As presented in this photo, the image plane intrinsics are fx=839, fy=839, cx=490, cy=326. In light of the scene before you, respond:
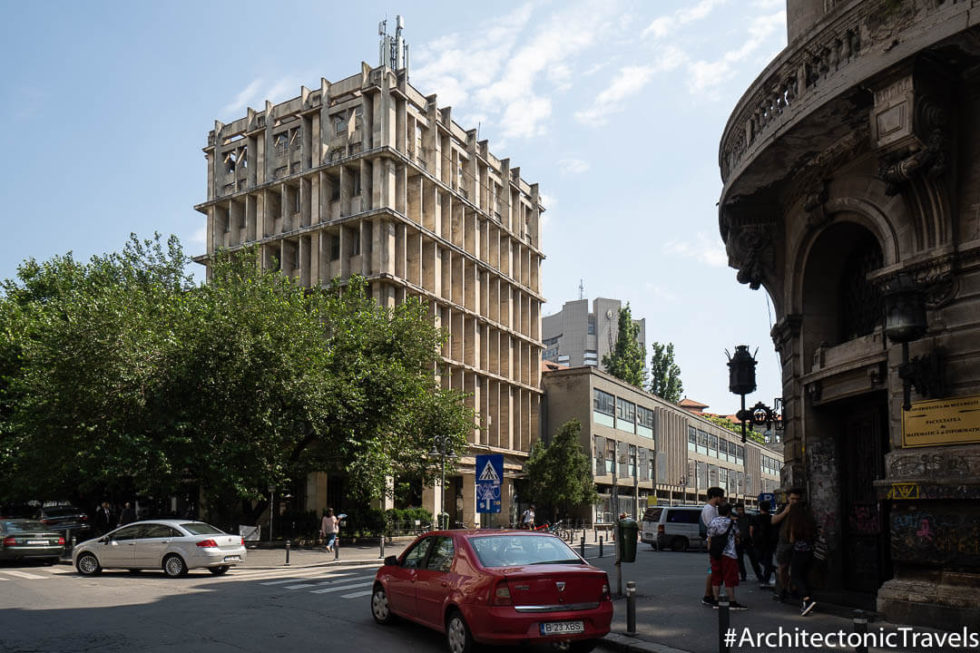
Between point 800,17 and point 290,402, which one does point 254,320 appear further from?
point 800,17

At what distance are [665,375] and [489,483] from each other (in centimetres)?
6939

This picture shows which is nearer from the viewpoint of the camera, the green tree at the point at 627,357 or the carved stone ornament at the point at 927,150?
the carved stone ornament at the point at 927,150

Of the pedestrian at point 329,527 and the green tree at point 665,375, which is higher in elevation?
the green tree at point 665,375

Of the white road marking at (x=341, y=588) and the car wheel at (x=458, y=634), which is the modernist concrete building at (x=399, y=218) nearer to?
the white road marking at (x=341, y=588)

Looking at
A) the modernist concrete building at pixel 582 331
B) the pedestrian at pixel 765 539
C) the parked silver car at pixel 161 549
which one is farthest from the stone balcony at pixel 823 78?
the modernist concrete building at pixel 582 331

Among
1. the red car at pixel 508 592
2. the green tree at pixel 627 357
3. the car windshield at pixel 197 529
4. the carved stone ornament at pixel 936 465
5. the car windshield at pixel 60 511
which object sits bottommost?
the car windshield at pixel 60 511

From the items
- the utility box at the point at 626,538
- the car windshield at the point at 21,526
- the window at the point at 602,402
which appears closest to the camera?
the utility box at the point at 626,538

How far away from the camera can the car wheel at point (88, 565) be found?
1945 cm

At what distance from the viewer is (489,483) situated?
725 inches

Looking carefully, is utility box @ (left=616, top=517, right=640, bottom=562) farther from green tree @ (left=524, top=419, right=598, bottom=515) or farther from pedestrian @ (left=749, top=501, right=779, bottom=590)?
green tree @ (left=524, top=419, right=598, bottom=515)

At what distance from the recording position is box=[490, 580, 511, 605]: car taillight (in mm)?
8695

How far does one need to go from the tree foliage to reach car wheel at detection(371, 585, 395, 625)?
15.3m

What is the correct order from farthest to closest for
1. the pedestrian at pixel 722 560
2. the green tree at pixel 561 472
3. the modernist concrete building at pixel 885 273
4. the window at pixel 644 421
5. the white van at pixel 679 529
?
the window at pixel 644 421, the green tree at pixel 561 472, the white van at pixel 679 529, the pedestrian at pixel 722 560, the modernist concrete building at pixel 885 273

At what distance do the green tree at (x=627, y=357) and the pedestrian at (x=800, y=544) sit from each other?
6583 cm
